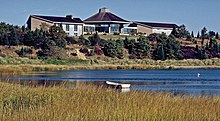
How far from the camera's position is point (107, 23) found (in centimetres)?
10112

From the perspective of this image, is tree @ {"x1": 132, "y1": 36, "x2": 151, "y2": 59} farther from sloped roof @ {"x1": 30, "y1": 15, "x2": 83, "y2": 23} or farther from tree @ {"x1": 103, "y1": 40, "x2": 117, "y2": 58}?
sloped roof @ {"x1": 30, "y1": 15, "x2": 83, "y2": 23}

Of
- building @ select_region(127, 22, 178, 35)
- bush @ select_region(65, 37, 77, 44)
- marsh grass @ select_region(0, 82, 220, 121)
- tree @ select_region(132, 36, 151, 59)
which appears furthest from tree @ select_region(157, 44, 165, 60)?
marsh grass @ select_region(0, 82, 220, 121)

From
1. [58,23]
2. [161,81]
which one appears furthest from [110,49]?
[161,81]

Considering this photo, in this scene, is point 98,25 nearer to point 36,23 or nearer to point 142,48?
point 36,23

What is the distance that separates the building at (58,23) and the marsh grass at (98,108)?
2952 inches

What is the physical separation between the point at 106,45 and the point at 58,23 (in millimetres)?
17354

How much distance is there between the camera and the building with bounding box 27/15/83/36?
92.2 meters

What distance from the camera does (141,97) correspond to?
16.3 m

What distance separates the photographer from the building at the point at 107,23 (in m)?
101

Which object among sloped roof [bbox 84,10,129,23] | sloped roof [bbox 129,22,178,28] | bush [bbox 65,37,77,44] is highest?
sloped roof [bbox 84,10,129,23]

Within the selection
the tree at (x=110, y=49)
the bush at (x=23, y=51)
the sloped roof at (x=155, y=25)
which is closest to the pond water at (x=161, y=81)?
the bush at (x=23, y=51)

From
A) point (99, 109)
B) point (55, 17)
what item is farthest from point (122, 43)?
point (99, 109)

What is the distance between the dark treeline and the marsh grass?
178ft

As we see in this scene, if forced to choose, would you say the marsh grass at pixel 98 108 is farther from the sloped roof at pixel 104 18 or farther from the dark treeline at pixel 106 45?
the sloped roof at pixel 104 18
